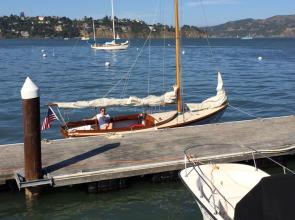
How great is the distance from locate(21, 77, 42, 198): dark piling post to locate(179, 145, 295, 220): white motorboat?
3.72 m

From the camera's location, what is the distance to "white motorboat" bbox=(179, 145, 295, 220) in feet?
27.1

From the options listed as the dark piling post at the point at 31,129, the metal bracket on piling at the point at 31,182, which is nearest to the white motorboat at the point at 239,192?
the metal bracket on piling at the point at 31,182

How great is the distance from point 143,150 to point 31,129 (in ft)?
13.0

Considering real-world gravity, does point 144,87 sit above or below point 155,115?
below

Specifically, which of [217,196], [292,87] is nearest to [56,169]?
[217,196]

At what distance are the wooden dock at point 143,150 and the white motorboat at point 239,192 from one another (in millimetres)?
863

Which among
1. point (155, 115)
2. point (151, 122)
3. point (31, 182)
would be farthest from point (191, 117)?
point (31, 182)

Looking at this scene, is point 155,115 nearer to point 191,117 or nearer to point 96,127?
point 191,117

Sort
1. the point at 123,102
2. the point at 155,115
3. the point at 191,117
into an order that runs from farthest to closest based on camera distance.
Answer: the point at 155,115 → the point at 123,102 → the point at 191,117

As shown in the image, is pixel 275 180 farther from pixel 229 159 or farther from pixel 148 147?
pixel 148 147

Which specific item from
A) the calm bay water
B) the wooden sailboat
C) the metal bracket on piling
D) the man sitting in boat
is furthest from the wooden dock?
the man sitting in boat

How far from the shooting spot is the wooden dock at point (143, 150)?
13.5 metres

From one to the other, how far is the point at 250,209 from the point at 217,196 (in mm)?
2307

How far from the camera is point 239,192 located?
11188 mm
